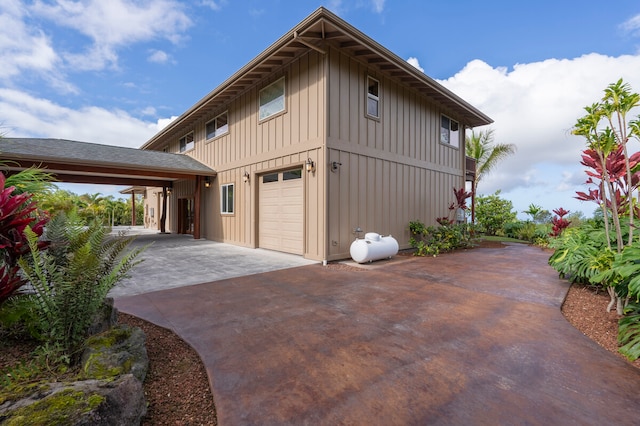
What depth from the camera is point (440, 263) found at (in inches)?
245

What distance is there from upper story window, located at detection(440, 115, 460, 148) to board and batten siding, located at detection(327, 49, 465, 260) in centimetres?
36

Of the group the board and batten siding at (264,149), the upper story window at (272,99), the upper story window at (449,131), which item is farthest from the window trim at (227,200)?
the upper story window at (449,131)

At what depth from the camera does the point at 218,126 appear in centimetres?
1035

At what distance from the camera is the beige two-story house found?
6285mm

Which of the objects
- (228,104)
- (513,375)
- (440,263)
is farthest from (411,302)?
(228,104)

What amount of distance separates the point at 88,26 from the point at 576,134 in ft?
31.9

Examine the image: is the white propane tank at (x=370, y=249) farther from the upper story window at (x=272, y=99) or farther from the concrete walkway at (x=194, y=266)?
the upper story window at (x=272, y=99)

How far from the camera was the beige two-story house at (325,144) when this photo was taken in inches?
247

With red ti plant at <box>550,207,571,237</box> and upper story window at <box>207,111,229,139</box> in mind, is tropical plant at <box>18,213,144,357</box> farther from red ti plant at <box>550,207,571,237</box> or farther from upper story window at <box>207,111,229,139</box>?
red ti plant at <box>550,207,571,237</box>

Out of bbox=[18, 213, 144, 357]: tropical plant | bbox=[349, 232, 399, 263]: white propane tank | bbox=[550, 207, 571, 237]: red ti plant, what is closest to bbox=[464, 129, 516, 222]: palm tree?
bbox=[550, 207, 571, 237]: red ti plant

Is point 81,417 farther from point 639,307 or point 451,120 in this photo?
point 451,120

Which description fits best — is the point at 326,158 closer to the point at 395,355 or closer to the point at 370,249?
the point at 370,249

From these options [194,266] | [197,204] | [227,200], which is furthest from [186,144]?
[194,266]

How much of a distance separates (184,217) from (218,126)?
576cm
